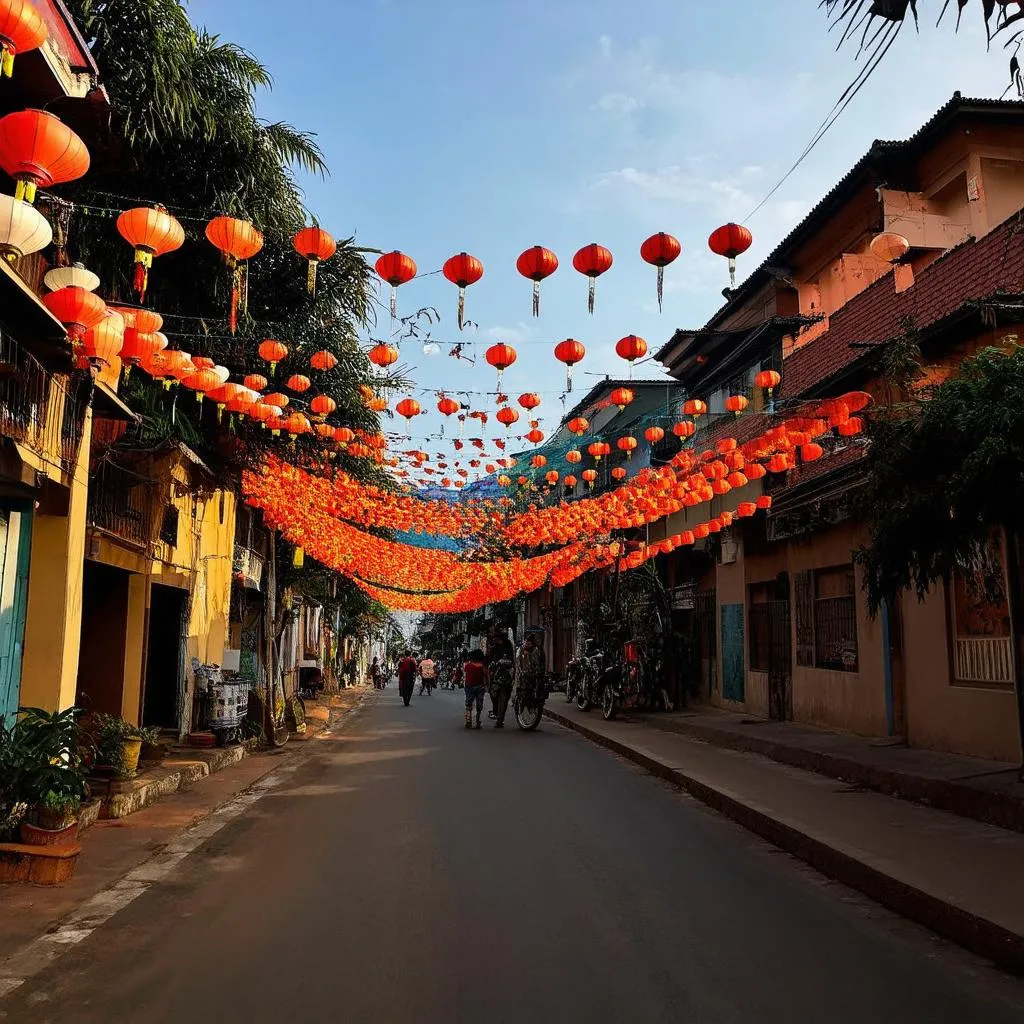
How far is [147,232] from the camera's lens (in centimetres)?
755

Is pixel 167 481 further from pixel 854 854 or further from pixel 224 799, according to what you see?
pixel 854 854

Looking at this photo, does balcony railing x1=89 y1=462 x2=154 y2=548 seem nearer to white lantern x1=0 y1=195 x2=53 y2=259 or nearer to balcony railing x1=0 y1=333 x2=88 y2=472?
balcony railing x1=0 y1=333 x2=88 y2=472

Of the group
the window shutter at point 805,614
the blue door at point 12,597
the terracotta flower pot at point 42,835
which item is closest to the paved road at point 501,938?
the terracotta flower pot at point 42,835

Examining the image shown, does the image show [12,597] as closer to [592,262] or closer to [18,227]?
[18,227]

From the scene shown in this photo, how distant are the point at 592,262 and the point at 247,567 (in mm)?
14653

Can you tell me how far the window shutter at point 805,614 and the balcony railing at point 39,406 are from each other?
41.6 ft

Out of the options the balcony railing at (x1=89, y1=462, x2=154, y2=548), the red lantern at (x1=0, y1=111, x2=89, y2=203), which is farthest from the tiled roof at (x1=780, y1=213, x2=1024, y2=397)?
the balcony railing at (x1=89, y1=462, x2=154, y2=548)

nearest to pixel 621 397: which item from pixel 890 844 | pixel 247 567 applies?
pixel 890 844

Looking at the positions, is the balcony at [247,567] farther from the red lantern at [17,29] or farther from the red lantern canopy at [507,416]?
the red lantern at [17,29]

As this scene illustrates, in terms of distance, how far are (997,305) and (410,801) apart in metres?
9.09

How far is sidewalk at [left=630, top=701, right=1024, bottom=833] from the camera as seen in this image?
823 cm

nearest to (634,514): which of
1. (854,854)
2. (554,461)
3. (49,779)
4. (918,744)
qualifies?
(918,744)

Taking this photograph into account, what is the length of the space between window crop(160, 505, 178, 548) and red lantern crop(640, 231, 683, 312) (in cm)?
882

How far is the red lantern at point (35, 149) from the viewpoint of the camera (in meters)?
6.07
